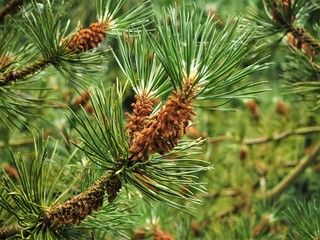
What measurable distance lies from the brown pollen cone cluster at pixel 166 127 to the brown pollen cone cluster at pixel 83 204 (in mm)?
43

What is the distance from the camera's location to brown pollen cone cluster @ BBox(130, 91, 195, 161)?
41 centimetres

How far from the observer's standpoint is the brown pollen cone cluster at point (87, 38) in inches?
20.7

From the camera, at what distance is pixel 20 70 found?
551 millimetres

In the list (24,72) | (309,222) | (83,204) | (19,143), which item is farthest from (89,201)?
(19,143)

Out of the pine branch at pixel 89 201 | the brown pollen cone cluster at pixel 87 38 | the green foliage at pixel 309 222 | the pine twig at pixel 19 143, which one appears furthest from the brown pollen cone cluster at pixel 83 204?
the pine twig at pixel 19 143

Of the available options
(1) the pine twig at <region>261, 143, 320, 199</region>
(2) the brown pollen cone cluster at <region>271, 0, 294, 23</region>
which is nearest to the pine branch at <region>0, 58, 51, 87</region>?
(2) the brown pollen cone cluster at <region>271, 0, 294, 23</region>

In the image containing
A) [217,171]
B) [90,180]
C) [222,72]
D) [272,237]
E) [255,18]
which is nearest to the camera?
[222,72]

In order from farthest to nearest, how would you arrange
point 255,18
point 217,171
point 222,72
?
1. point 217,171
2. point 255,18
3. point 222,72

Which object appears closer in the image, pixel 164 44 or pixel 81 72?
pixel 164 44

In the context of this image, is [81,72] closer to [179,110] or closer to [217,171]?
[179,110]

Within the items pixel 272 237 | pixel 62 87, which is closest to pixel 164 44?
pixel 272 237

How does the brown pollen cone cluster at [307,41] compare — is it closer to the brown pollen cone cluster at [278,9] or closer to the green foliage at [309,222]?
the brown pollen cone cluster at [278,9]

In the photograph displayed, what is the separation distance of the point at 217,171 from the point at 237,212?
0.15 m

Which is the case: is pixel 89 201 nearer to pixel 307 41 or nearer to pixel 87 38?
pixel 87 38
